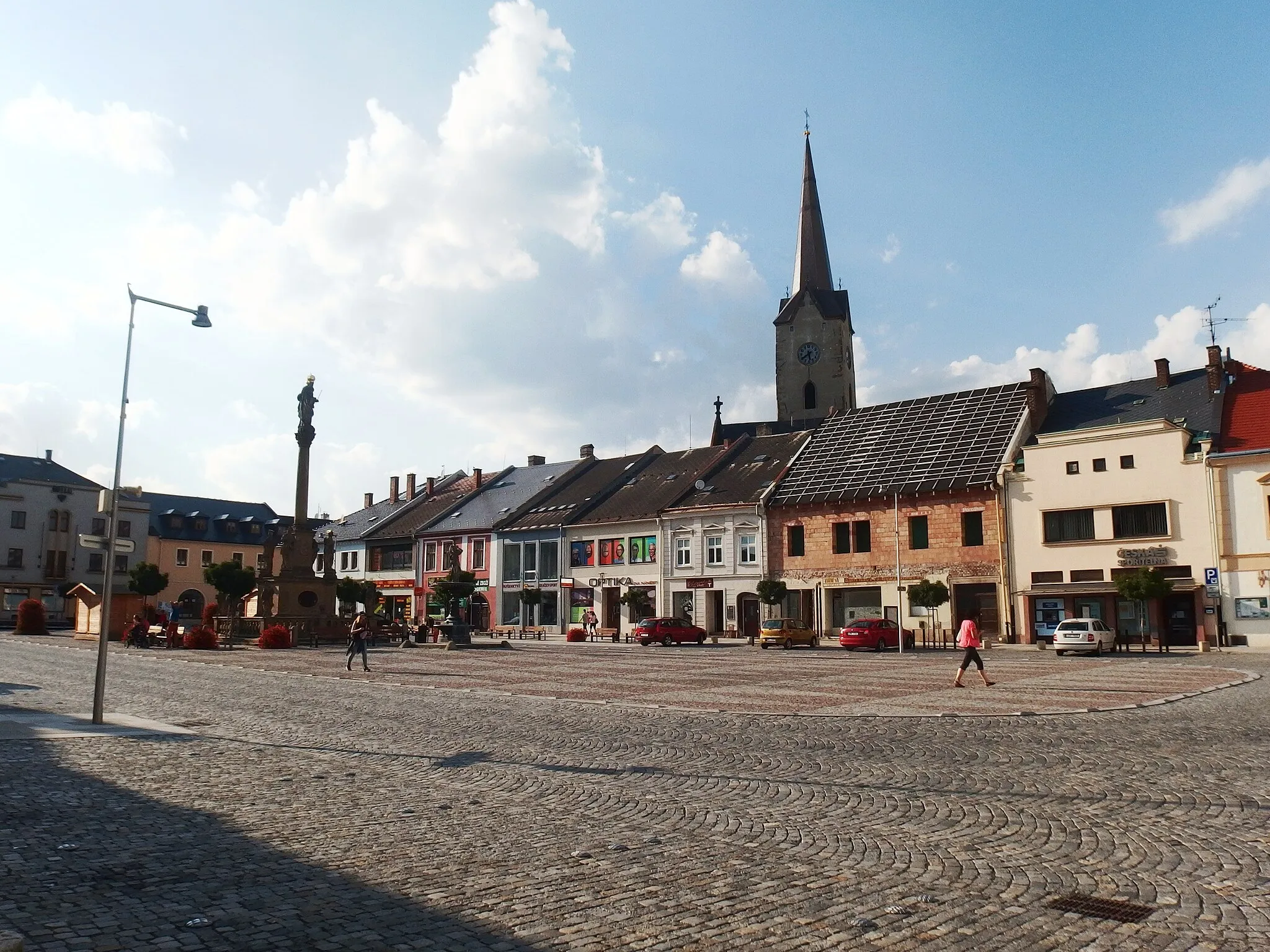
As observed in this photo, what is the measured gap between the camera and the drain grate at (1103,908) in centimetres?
581

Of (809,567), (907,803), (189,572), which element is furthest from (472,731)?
(189,572)

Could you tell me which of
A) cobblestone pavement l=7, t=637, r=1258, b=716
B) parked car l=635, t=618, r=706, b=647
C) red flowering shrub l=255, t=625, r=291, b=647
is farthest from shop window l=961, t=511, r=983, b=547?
red flowering shrub l=255, t=625, r=291, b=647

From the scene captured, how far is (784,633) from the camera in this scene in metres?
42.8

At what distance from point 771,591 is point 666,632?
18.8 ft

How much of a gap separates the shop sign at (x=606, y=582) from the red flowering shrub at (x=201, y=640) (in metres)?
24.0

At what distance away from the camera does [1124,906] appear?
600 cm

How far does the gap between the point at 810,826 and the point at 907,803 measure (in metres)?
1.37

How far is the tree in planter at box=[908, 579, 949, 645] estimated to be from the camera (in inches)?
1709

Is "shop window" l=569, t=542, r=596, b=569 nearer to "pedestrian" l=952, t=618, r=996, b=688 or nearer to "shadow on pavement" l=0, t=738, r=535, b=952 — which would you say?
"pedestrian" l=952, t=618, r=996, b=688

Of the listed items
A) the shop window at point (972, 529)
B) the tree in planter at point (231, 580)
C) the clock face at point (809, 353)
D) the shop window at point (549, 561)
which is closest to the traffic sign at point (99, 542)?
the tree in planter at point (231, 580)

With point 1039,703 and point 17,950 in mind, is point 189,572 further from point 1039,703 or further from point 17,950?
point 17,950

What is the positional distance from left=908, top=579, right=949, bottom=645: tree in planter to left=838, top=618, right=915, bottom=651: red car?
3003 millimetres

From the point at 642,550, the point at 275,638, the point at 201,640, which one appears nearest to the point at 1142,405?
the point at 642,550

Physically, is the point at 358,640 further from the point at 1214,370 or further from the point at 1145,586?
the point at 1214,370
